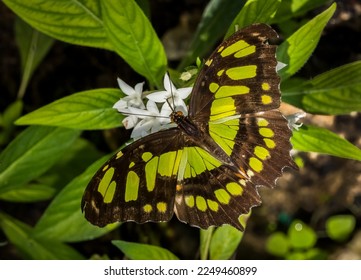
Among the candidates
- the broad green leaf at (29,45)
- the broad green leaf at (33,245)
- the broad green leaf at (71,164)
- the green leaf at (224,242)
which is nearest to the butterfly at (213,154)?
the green leaf at (224,242)

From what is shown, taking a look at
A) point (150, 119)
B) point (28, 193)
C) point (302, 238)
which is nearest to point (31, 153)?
point (28, 193)

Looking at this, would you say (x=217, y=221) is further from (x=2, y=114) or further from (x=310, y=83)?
(x=2, y=114)

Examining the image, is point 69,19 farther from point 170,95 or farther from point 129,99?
point 170,95

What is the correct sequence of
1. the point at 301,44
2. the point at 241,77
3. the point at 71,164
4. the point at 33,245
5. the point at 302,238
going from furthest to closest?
the point at 302,238 < the point at 71,164 < the point at 33,245 < the point at 301,44 < the point at 241,77

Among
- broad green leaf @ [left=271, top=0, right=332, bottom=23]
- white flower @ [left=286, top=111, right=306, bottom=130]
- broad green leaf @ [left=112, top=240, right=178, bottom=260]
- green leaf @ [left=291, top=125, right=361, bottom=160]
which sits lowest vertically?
broad green leaf @ [left=112, top=240, right=178, bottom=260]

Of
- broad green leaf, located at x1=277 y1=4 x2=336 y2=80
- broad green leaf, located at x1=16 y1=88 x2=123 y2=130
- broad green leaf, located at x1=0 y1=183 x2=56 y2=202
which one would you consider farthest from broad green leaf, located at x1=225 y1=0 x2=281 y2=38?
broad green leaf, located at x1=0 y1=183 x2=56 y2=202

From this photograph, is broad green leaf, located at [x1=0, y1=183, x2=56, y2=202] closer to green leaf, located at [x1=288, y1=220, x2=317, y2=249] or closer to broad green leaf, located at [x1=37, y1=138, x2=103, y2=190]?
broad green leaf, located at [x1=37, y1=138, x2=103, y2=190]
